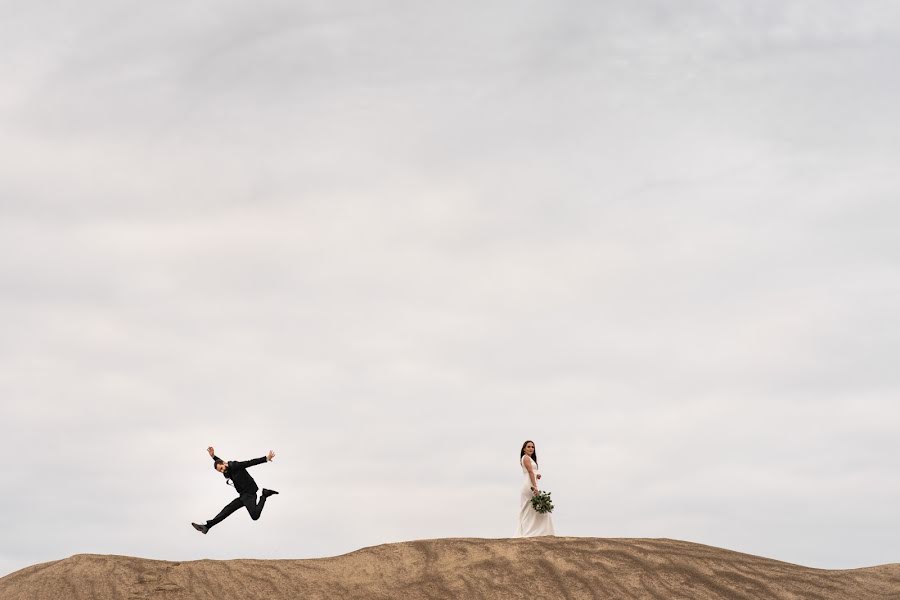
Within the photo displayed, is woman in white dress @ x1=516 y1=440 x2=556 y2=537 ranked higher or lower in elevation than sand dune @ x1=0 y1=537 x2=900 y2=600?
higher

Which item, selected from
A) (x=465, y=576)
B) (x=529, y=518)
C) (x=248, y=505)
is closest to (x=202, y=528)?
(x=248, y=505)

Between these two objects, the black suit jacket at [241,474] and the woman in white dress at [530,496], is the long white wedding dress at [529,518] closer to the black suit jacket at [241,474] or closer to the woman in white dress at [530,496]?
the woman in white dress at [530,496]

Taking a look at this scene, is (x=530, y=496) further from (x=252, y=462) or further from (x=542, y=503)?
(x=252, y=462)

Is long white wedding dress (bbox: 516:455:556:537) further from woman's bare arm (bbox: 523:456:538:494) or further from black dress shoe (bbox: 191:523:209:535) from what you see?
black dress shoe (bbox: 191:523:209:535)

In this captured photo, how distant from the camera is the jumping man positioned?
24141 millimetres

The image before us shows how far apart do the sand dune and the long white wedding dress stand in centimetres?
130

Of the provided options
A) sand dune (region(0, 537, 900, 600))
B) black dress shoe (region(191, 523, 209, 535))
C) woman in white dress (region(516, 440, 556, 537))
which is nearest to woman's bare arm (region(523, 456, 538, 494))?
woman in white dress (region(516, 440, 556, 537))

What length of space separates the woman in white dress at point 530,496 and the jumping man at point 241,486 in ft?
17.9

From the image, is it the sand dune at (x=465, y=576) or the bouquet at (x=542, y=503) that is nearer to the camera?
the sand dune at (x=465, y=576)

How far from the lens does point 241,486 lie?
24.2 m

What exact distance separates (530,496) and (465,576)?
3481mm

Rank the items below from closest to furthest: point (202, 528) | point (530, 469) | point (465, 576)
A: point (465, 576) < point (202, 528) < point (530, 469)

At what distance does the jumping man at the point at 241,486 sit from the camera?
24.1m

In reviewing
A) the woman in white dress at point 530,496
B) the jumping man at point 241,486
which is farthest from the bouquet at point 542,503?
the jumping man at point 241,486
